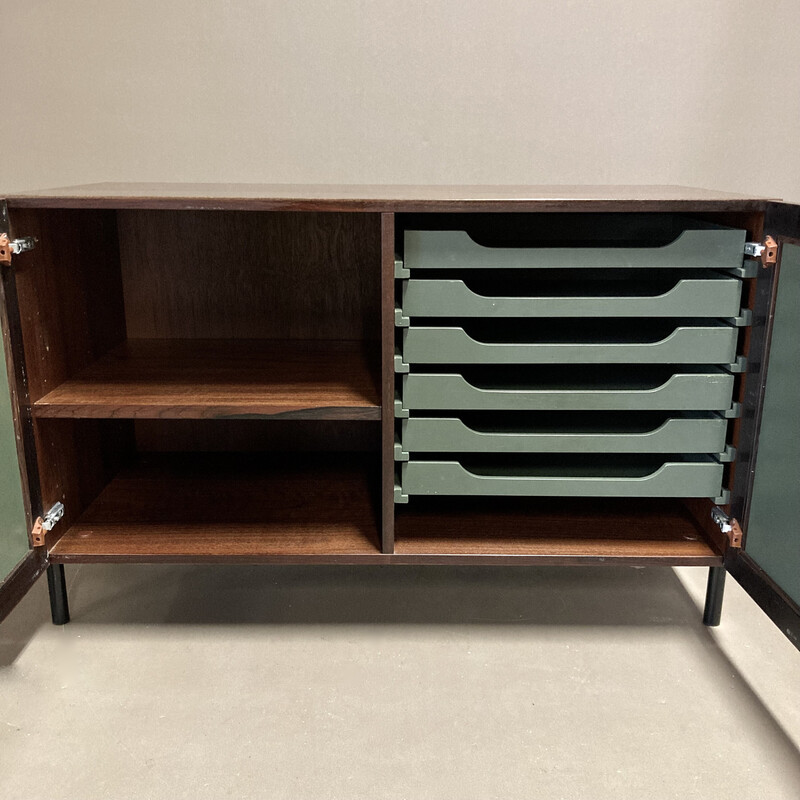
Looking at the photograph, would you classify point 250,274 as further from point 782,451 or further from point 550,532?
point 782,451

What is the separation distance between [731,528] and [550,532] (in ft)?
1.17

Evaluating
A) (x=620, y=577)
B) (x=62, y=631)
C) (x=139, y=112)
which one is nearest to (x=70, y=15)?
(x=139, y=112)

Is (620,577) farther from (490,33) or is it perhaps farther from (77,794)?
(490,33)

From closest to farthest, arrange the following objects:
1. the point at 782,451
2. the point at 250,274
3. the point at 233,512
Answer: the point at 782,451 < the point at 233,512 < the point at 250,274

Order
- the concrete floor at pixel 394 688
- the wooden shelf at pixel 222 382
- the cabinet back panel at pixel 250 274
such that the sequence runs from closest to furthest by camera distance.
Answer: the concrete floor at pixel 394 688 → the wooden shelf at pixel 222 382 → the cabinet back panel at pixel 250 274

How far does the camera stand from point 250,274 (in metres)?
2.00

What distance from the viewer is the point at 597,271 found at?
185cm

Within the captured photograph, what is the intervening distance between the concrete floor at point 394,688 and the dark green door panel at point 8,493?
27 centimetres

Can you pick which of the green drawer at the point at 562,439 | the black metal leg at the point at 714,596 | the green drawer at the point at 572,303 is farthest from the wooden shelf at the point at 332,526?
the green drawer at the point at 572,303

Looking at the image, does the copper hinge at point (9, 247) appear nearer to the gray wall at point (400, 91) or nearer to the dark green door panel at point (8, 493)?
the dark green door panel at point (8, 493)

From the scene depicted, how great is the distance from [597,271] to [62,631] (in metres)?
1.43

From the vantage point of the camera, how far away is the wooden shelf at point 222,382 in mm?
1494

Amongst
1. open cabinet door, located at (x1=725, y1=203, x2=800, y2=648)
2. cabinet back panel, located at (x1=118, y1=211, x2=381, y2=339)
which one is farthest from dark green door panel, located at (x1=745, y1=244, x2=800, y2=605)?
cabinet back panel, located at (x1=118, y1=211, x2=381, y2=339)

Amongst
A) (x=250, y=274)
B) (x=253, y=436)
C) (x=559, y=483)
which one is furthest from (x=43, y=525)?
(x=559, y=483)
